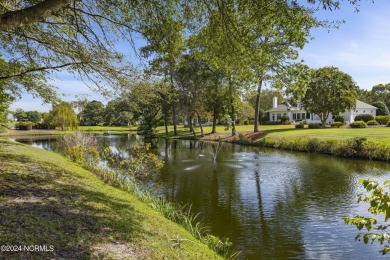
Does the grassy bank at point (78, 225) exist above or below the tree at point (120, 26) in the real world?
below

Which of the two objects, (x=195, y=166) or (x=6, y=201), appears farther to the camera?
(x=195, y=166)

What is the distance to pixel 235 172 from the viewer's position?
17922 mm

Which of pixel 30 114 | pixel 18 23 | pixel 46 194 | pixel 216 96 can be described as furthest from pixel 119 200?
pixel 30 114

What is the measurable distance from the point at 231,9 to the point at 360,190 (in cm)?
1062

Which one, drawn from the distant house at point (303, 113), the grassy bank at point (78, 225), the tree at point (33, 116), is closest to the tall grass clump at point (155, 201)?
the grassy bank at point (78, 225)

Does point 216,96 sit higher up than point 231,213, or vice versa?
point 216,96

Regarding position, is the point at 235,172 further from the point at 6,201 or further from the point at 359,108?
the point at 359,108

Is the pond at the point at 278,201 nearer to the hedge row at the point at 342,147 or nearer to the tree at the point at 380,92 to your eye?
the hedge row at the point at 342,147

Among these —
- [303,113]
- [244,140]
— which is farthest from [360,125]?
[303,113]

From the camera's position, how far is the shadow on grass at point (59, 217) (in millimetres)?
4312

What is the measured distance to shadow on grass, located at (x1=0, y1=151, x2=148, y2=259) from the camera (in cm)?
431

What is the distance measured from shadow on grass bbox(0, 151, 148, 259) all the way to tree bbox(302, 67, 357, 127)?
4135 centimetres

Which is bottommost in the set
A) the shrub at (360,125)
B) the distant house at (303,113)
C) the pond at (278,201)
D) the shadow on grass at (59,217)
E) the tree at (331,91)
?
the pond at (278,201)

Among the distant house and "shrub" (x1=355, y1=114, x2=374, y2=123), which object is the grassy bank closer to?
"shrub" (x1=355, y1=114, x2=374, y2=123)
